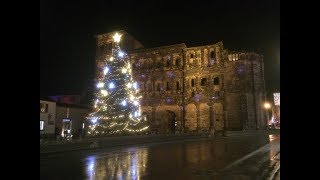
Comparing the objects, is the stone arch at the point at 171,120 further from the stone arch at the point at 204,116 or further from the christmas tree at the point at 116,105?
the christmas tree at the point at 116,105

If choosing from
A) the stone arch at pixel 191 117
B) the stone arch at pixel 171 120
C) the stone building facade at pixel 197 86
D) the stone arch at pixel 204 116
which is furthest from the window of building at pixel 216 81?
the stone arch at pixel 171 120

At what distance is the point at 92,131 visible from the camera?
114 feet

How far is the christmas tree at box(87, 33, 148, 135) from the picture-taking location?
34.8 meters

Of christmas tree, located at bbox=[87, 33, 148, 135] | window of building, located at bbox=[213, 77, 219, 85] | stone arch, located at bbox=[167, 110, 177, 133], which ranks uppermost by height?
window of building, located at bbox=[213, 77, 219, 85]

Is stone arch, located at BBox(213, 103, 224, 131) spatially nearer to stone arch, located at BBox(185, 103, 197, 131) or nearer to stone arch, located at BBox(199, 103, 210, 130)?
stone arch, located at BBox(199, 103, 210, 130)

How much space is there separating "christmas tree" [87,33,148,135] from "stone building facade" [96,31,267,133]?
64.8 ft

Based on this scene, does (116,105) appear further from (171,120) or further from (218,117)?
(171,120)

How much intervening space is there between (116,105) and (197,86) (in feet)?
77.7

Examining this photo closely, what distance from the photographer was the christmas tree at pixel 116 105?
34.8 m

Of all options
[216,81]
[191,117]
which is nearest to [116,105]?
[191,117]

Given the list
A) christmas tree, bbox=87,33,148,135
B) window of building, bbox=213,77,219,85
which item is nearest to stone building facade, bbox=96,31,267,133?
window of building, bbox=213,77,219,85
